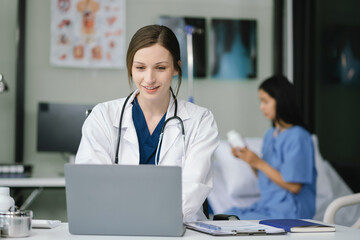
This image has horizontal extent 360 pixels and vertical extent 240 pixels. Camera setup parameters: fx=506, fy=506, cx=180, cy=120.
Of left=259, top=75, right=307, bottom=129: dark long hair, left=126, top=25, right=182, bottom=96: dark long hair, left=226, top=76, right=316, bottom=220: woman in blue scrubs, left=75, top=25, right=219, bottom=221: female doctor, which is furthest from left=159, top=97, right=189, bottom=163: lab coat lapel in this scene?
left=259, top=75, right=307, bottom=129: dark long hair

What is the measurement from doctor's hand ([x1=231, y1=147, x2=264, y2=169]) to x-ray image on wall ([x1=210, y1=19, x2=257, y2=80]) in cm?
110

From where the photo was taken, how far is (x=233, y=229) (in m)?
1.25

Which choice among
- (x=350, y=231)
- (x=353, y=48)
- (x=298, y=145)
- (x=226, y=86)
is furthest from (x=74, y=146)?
(x=350, y=231)

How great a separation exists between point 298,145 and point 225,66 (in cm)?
130

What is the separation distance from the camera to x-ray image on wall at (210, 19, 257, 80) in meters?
3.63

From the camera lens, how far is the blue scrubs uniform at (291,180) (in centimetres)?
245

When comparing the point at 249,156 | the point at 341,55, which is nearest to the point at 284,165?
the point at 249,156

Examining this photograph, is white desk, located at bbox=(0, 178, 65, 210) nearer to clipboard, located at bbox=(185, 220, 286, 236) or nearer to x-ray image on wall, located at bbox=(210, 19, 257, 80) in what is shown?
x-ray image on wall, located at bbox=(210, 19, 257, 80)

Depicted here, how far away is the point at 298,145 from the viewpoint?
247 centimetres

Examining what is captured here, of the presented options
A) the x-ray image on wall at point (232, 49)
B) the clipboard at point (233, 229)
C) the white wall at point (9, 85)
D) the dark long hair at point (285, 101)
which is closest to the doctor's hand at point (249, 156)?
the dark long hair at point (285, 101)

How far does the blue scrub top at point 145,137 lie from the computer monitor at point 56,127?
64.2 inches

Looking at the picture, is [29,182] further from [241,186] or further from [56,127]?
A: [241,186]

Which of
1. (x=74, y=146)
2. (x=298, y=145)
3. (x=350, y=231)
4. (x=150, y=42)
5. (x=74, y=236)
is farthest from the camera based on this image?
(x=74, y=146)

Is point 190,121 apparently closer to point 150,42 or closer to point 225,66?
point 150,42
